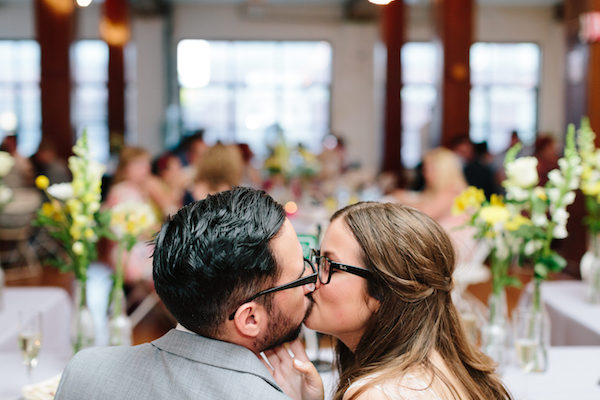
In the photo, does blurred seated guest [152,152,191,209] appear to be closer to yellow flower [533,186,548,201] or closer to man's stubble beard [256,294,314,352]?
yellow flower [533,186,548,201]

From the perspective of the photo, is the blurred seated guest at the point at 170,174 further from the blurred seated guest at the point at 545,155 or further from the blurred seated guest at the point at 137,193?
the blurred seated guest at the point at 545,155

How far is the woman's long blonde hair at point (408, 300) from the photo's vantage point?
1326 millimetres

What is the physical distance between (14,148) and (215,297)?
776cm

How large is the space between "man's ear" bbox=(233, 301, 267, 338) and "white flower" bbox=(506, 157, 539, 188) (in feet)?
4.14

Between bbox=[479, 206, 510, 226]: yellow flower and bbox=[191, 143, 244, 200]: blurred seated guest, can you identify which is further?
bbox=[191, 143, 244, 200]: blurred seated guest

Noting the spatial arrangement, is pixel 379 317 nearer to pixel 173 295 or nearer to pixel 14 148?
pixel 173 295

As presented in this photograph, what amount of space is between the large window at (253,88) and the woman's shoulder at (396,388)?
41.1ft

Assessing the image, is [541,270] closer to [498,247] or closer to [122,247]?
[498,247]

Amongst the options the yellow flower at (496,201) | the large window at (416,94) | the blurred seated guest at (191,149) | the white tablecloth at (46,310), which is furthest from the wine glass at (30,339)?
the large window at (416,94)

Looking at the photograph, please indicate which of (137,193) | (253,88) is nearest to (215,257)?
(137,193)

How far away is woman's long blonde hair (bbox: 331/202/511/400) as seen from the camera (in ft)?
4.35

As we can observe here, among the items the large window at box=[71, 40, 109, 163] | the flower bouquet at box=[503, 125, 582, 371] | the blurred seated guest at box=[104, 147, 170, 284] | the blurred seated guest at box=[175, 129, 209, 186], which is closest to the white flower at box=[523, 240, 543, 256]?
the flower bouquet at box=[503, 125, 582, 371]

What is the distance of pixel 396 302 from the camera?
1.35m

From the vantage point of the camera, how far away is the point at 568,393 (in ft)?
6.26
